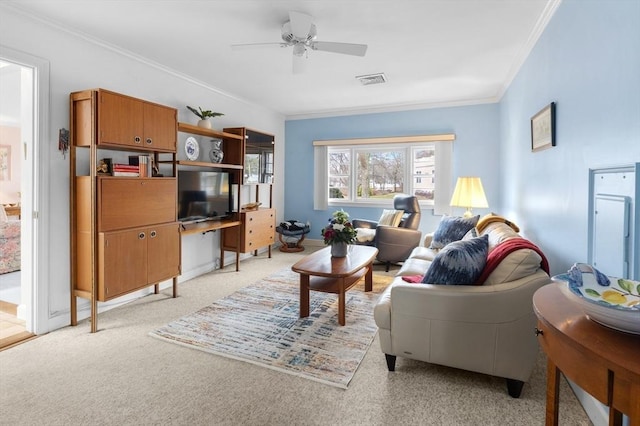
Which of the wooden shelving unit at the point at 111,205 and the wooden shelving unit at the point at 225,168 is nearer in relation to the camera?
the wooden shelving unit at the point at 111,205

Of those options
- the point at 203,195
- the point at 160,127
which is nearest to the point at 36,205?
the point at 160,127

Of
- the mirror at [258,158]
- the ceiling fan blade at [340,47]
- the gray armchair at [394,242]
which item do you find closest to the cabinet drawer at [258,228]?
the mirror at [258,158]

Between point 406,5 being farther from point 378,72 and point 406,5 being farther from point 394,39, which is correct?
point 378,72

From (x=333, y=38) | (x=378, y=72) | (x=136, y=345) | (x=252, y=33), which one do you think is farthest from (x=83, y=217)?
(x=378, y=72)

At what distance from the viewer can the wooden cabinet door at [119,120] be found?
9.07ft

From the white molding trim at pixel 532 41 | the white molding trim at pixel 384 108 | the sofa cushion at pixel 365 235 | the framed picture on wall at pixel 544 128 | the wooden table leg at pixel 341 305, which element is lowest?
the wooden table leg at pixel 341 305

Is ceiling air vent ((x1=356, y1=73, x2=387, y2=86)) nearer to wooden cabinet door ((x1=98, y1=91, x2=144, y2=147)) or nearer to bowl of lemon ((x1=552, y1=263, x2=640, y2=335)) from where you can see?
wooden cabinet door ((x1=98, y1=91, x2=144, y2=147))

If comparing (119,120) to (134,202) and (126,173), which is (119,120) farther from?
(134,202)

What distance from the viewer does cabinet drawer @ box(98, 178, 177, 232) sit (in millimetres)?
2805

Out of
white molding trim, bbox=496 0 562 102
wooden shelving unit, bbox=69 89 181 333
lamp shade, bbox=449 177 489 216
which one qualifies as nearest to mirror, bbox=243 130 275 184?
wooden shelving unit, bbox=69 89 181 333

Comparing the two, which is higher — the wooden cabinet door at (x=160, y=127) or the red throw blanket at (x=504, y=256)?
the wooden cabinet door at (x=160, y=127)

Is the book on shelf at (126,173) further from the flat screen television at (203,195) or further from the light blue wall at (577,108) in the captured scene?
the light blue wall at (577,108)

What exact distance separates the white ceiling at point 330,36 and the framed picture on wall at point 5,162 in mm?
→ 4853

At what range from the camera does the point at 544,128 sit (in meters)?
2.62
